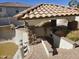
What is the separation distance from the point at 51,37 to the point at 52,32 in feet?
1.43

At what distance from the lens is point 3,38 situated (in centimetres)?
2447

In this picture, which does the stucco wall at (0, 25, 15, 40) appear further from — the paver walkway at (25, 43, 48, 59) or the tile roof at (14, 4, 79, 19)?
the paver walkway at (25, 43, 48, 59)

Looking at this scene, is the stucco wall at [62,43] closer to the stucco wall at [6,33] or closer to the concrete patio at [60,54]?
the concrete patio at [60,54]

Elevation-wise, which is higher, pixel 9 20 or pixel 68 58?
pixel 68 58

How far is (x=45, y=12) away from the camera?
9.47m

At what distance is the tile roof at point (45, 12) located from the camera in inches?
349

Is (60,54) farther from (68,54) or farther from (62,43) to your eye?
(62,43)

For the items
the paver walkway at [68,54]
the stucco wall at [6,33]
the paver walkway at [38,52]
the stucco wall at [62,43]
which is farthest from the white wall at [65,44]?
the stucco wall at [6,33]

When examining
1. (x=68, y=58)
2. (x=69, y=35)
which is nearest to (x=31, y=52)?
(x=68, y=58)

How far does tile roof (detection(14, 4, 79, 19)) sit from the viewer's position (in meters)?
8.86

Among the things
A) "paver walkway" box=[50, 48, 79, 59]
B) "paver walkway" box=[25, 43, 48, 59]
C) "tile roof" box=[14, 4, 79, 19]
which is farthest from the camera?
"tile roof" box=[14, 4, 79, 19]

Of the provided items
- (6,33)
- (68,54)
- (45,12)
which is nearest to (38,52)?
(68,54)

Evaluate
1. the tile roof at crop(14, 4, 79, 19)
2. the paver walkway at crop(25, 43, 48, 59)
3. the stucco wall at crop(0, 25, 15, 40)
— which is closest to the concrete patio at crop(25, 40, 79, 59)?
the paver walkway at crop(25, 43, 48, 59)

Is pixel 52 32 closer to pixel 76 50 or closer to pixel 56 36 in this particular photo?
pixel 56 36
